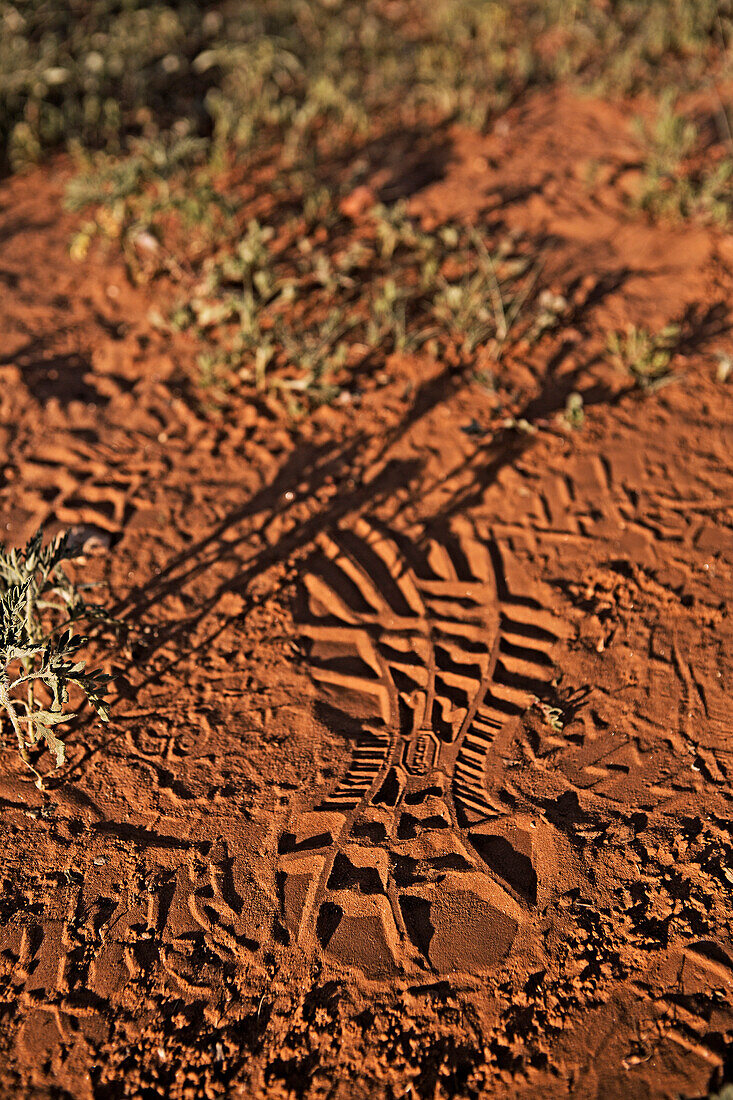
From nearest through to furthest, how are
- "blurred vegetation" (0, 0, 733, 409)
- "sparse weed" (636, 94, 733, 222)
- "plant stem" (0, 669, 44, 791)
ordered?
1. "plant stem" (0, 669, 44, 791)
2. "blurred vegetation" (0, 0, 733, 409)
3. "sparse weed" (636, 94, 733, 222)

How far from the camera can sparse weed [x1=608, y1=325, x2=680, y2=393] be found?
152 inches

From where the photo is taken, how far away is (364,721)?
9.38ft

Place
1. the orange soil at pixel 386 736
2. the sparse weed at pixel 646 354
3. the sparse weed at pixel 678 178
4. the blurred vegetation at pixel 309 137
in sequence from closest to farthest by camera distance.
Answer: the orange soil at pixel 386 736 → the sparse weed at pixel 646 354 → the blurred vegetation at pixel 309 137 → the sparse weed at pixel 678 178

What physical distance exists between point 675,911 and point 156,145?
4426 mm

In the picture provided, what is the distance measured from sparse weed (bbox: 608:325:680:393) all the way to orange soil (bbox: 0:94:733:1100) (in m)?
→ 0.10

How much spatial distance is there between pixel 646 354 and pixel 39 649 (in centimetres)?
308

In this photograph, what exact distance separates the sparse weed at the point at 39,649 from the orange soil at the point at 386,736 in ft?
0.77

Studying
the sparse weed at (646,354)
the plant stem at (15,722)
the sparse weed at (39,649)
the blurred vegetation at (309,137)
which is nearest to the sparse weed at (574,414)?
the blurred vegetation at (309,137)

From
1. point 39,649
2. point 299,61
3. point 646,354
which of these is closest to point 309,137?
point 299,61

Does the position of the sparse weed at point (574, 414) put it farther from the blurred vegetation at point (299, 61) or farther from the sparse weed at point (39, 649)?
the blurred vegetation at point (299, 61)

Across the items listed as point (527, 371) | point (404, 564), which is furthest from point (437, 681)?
point (527, 371)

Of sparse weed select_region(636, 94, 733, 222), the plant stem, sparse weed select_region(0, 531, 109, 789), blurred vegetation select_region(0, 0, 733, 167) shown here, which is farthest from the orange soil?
blurred vegetation select_region(0, 0, 733, 167)

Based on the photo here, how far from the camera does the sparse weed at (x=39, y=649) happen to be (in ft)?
8.08

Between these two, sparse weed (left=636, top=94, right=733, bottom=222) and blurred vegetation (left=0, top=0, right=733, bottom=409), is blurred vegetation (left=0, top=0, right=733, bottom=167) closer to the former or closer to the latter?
blurred vegetation (left=0, top=0, right=733, bottom=409)
